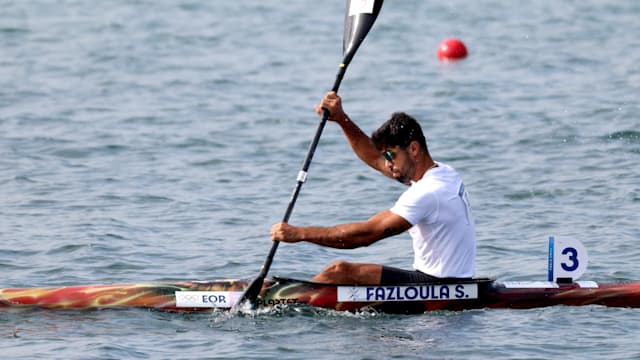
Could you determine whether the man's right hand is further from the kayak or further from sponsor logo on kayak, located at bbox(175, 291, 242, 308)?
sponsor logo on kayak, located at bbox(175, 291, 242, 308)

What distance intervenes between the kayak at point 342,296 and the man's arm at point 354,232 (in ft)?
1.36

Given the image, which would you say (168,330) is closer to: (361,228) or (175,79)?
(361,228)

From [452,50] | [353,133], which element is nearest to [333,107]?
[353,133]

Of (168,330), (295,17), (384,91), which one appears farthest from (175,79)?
(168,330)

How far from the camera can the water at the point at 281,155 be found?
392 inches

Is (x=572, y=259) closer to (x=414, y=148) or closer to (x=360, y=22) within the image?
(x=414, y=148)

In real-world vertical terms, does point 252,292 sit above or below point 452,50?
below

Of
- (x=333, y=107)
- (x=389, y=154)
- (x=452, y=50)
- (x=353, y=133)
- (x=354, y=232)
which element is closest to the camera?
(x=354, y=232)

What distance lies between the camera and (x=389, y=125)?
9789 mm

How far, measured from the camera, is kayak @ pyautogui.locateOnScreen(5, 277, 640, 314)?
998cm

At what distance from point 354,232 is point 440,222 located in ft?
1.97

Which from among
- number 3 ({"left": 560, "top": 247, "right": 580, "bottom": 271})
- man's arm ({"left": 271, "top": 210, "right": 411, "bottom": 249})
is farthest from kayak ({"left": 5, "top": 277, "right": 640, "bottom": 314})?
man's arm ({"left": 271, "top": 210, "right": 411, "bottom": 249})

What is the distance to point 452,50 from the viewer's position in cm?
2455

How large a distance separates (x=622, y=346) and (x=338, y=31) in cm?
1830
